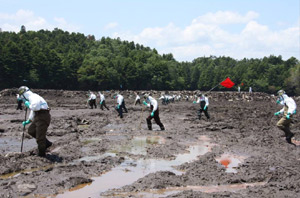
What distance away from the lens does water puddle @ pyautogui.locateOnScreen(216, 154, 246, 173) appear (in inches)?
394

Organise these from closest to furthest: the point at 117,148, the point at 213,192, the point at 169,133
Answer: the point at 213,192
the point at 117,148
the point at 169,133

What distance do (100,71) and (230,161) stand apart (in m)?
79.5

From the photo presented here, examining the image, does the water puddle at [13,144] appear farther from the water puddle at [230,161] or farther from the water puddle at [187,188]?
the water puddle at [230,161]

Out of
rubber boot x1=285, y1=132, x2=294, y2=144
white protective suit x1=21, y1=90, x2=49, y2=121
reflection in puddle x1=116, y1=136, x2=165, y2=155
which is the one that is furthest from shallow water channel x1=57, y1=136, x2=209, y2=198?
rubber boot x1=285, y1=132, x2=294, y2=144

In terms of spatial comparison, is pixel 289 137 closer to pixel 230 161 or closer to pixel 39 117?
pixel 230 161

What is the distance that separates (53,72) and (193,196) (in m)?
77.6

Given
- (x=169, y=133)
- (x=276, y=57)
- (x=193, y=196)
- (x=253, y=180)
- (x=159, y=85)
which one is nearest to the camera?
(x=193, y=196)

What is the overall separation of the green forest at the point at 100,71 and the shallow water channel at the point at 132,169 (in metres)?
35.6

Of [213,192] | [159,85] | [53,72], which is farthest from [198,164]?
[159,85]

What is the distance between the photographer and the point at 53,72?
80.9 metres

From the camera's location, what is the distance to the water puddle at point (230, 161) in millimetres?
10012

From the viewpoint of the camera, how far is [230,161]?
10938 mm

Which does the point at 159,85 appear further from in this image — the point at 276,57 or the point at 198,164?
the point at 198,164

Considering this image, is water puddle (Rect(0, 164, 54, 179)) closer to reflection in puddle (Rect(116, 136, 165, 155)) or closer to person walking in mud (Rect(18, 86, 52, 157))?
person walking in mud (Rect(18, 86, 52, 157))
